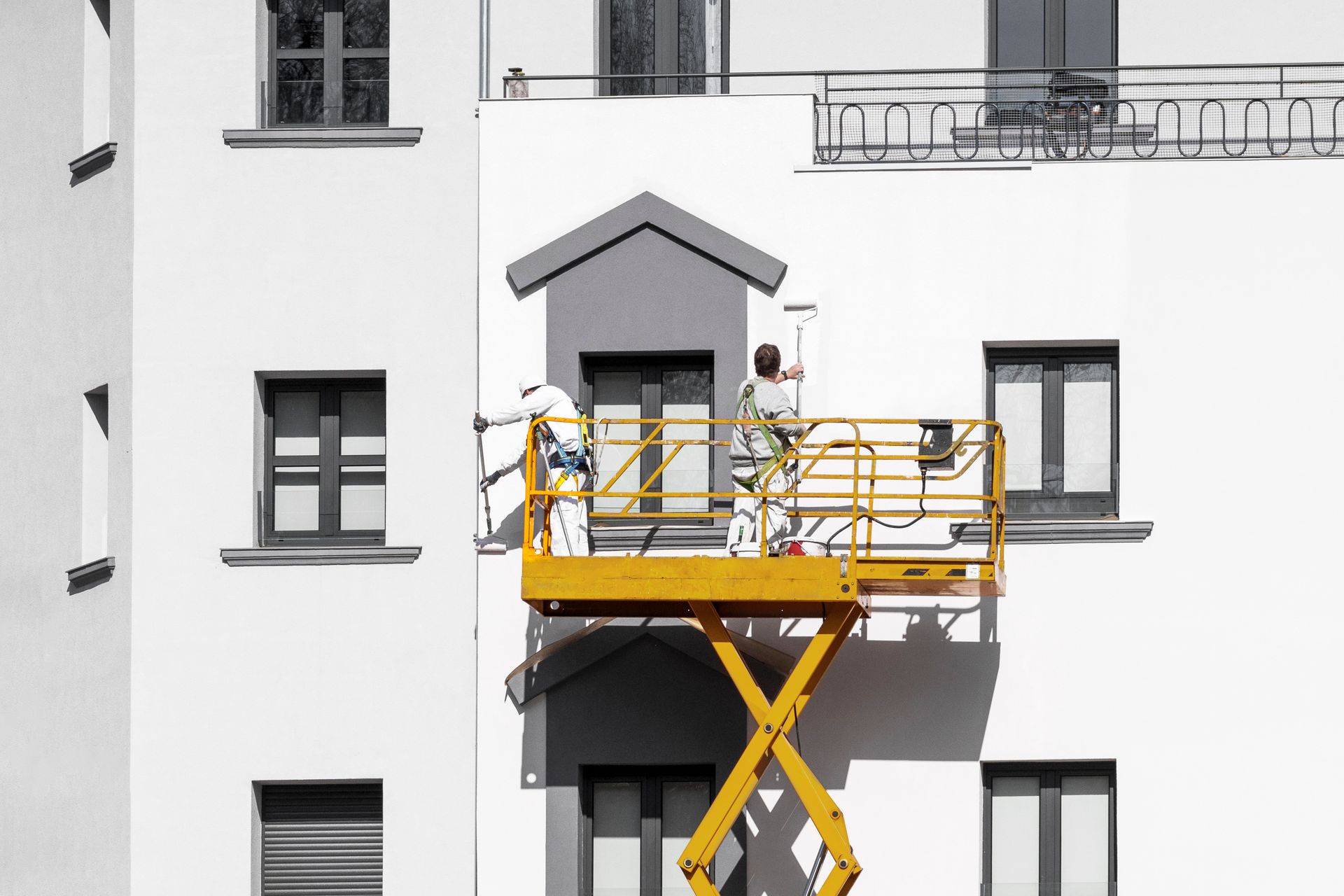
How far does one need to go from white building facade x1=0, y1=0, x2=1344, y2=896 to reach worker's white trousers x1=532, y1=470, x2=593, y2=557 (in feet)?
2.02

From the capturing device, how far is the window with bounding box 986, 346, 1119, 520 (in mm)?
17875

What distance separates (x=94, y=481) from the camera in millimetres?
19484

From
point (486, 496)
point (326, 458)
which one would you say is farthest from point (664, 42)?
point (326, 458)

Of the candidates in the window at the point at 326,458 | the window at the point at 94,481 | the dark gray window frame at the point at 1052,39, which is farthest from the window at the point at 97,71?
the dark gray window frame at the point at 1052,39

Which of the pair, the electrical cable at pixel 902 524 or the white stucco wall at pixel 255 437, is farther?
the white stucco wall at pixel 255 437

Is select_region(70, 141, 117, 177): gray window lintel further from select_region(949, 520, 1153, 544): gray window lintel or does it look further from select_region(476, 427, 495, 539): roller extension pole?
select_region(949, 520, 1153, 544): gray window lintel

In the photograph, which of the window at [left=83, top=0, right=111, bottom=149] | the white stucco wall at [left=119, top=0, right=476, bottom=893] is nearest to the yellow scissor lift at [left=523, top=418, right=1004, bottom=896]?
the white stucco wall at [left=119, top=0, right=476, bottom=893]

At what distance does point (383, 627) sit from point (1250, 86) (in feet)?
26.4

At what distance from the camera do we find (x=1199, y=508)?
57.1 feet

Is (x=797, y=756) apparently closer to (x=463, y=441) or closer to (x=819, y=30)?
(x=463, y=441)

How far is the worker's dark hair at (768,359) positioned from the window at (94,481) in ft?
19.0

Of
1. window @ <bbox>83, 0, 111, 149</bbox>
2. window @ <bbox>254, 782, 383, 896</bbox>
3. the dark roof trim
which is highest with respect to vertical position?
window @ <bbox>83, 0, 111, 149</bbox>

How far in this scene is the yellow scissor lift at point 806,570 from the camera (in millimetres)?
16094

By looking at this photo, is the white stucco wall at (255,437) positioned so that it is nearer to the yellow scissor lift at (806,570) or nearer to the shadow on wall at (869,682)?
the shadow on wall at (869,682)
